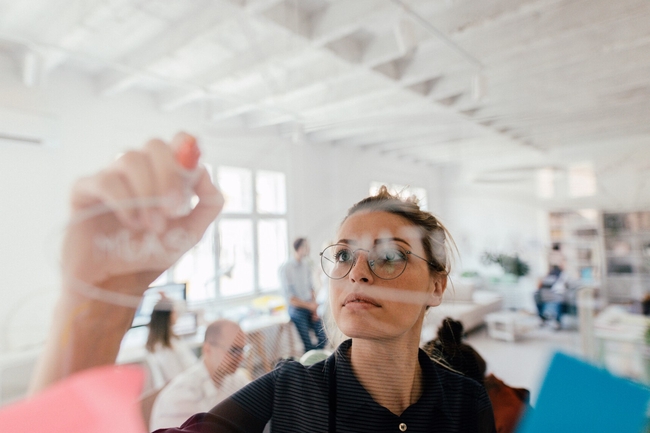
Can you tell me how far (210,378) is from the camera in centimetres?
43

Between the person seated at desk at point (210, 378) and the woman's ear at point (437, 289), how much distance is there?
25 cm

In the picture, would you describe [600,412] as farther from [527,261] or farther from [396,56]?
[396,56]

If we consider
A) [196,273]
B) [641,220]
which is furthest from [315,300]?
[641,220]

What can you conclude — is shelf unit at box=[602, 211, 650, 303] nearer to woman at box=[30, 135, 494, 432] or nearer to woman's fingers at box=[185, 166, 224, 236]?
woman at box=[30, 135, 494, 432]

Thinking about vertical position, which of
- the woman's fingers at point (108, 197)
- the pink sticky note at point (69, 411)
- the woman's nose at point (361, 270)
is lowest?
the pink sticky note at point (69, 411)

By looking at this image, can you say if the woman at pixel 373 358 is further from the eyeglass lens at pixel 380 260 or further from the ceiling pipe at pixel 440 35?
the ceiling pipe at pixel 440 35

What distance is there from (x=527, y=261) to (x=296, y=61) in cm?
59

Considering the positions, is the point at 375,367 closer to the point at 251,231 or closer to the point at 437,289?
the point at 437,289

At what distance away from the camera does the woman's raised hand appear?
0.94 ft

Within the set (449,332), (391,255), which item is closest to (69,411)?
(391,255)

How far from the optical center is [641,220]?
0.59 metres

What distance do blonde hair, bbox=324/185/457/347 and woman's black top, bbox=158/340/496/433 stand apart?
0.07 m

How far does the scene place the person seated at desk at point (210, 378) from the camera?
1.33 feet

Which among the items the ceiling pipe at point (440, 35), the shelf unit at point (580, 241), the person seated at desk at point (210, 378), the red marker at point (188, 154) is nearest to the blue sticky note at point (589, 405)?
the shelf unit at point (580, 241)
